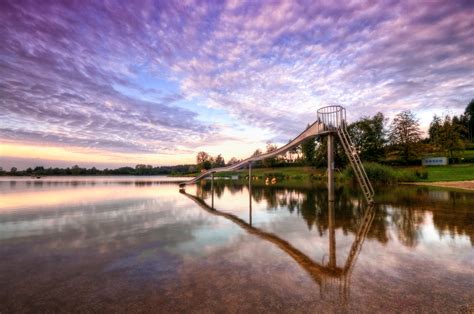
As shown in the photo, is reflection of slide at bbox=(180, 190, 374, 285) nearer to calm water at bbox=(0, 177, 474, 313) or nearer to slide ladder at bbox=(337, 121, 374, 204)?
calm water at bbox=(0, 177, 474, 313)

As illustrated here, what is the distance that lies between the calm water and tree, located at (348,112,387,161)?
60.3 metres

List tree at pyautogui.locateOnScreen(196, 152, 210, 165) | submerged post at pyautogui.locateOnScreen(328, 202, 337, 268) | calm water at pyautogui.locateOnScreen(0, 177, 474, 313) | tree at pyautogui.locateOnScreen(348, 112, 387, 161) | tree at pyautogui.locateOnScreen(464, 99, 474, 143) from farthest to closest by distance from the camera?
tree at pyautogui.locateOnScreen(196, 152, 210, 165)
tree at pyautogui.locateOnScreen(464, 99, 474, 143)
tree at pyautogui.locateOnScreen(348, 112, 387, 161)
submerged post at pyautogui.locateOnScreen(328, 202, 337, 268)
calm water at pyautogui.locateOnScreen(0, 177, 474, 313)

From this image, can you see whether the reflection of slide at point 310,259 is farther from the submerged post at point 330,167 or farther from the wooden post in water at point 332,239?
the submerged post at point 330,167

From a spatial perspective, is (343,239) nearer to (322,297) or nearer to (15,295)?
(322,297)

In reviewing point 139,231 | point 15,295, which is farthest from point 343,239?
point 15,295

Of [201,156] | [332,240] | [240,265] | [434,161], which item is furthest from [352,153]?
[201,156]

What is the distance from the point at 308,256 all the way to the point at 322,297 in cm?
247

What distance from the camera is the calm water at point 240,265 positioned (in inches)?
180

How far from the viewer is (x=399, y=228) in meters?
10.2

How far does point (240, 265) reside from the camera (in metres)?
6.43

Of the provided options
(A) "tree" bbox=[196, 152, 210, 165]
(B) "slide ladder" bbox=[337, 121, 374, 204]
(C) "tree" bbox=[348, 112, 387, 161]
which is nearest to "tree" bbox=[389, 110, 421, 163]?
(C) "tree" bbox=[348, 112, 387, 161]

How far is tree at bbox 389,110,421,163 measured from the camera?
60.2 m

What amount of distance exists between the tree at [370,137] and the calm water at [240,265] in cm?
6027

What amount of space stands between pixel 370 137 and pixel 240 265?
70143 millimetres
